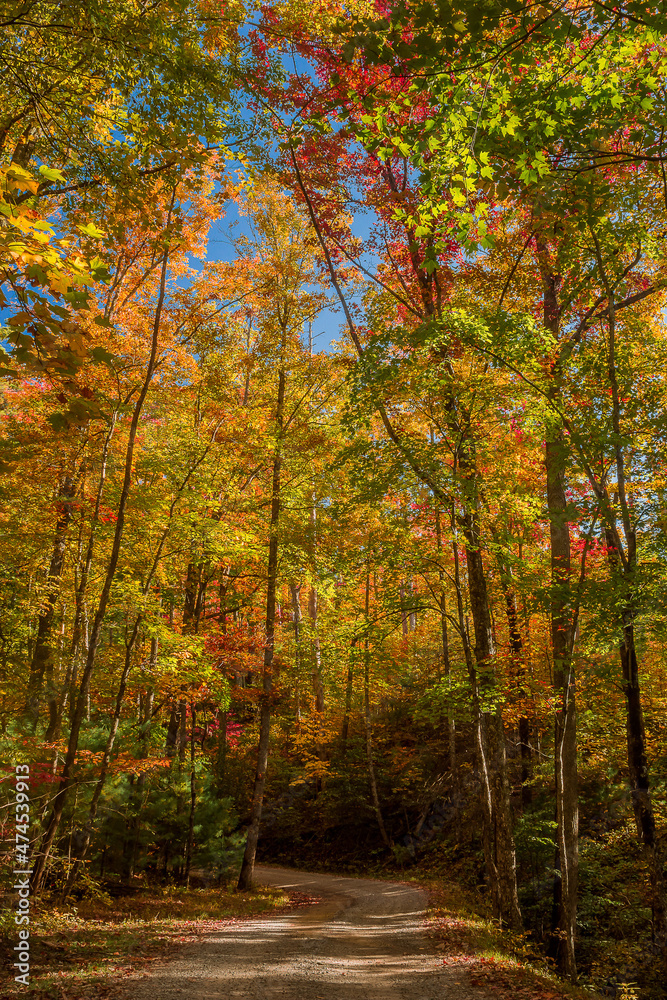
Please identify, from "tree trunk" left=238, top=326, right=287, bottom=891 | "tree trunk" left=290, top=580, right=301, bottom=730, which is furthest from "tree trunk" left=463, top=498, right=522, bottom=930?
"tree trunk" left=290, top=580, right=301, bottom=730

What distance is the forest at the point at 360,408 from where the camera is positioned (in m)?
3.30

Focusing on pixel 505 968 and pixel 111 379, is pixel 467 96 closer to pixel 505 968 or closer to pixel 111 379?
pixel 111 379

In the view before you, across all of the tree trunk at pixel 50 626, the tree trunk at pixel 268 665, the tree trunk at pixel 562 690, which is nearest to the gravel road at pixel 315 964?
the tree trunk at pixel 268 665

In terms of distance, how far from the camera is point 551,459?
24.8ft

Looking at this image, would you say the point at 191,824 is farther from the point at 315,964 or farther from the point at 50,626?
the point at 315,964

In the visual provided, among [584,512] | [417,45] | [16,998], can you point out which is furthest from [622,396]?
[16,998]

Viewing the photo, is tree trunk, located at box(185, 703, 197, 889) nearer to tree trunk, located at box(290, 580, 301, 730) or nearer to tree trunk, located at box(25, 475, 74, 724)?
tree trunk, located at box(25, 475, 74, 724)

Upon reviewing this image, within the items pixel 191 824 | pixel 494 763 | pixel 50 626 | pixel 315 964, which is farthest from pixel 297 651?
pixel 315 964

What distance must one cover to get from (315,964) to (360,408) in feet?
20.8

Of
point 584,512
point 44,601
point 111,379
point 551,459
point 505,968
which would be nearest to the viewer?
point 505,968

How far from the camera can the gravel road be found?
15.9ft

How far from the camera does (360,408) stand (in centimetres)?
738

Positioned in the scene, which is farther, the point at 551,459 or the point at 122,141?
the point at 551,459

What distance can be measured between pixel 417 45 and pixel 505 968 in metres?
7.62
